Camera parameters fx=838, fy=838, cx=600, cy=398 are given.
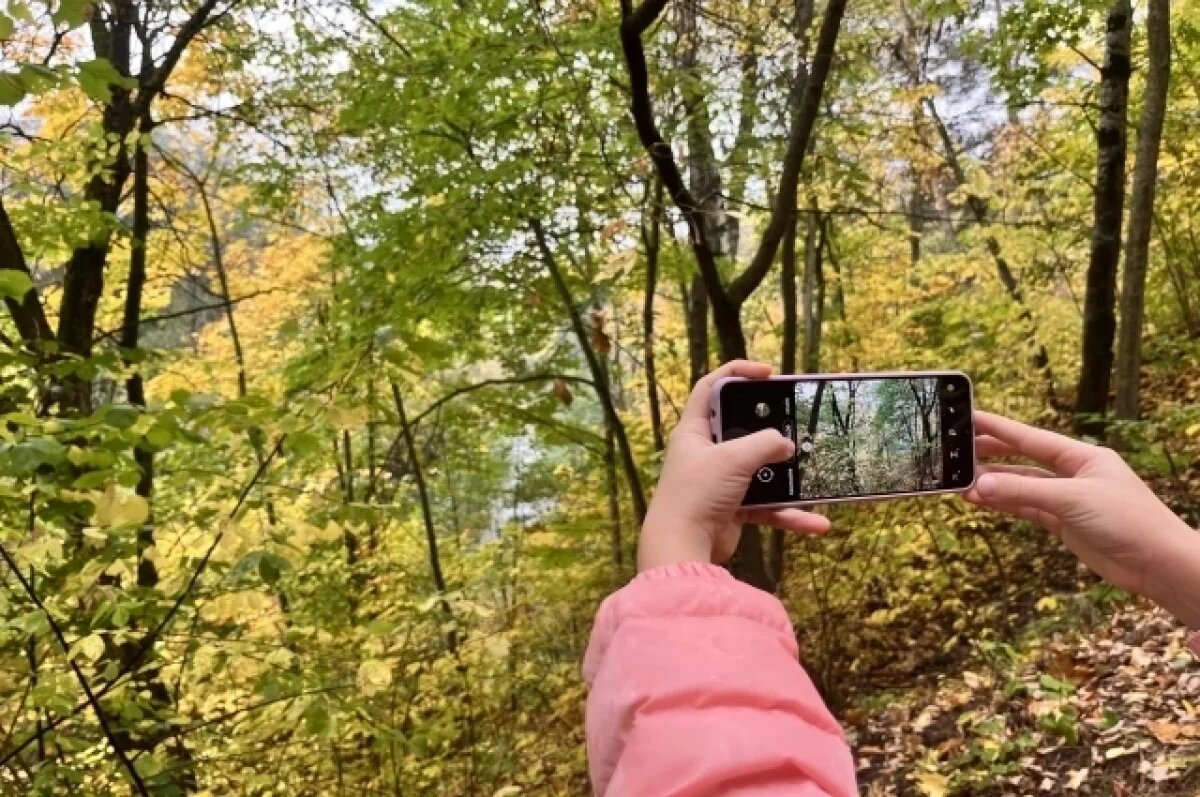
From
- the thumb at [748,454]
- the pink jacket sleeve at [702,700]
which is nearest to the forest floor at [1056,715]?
the thumb at [748,454]

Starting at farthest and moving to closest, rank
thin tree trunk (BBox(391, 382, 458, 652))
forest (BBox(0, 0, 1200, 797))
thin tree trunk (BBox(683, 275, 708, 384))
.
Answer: thin tree trunk (BBox(683, 275, 708, 384)) < thin tree trunk (BBox(391, 382, 458, 652)) < forest (BBox(0, 0, 1200, 797))

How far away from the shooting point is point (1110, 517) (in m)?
1.21

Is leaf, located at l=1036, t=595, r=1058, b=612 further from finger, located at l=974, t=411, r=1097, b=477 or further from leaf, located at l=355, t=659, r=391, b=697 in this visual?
finger, located at l=974, t=411, r=1097, b=477

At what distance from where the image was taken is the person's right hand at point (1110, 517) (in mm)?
1176

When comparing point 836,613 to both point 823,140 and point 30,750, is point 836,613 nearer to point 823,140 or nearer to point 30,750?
point 823,140

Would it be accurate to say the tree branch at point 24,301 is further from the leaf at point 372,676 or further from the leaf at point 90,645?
the leaf at point 372,676

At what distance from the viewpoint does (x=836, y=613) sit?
250 inches

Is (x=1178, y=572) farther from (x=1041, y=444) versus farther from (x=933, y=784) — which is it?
(x=933, y=784)

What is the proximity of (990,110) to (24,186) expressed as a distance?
10.6 metres

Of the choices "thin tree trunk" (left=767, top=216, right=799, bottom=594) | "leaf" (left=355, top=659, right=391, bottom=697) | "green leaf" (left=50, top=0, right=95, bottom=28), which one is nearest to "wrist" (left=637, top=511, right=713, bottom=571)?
"green leaf" (left=50, top=0, right=95, bottom=28)

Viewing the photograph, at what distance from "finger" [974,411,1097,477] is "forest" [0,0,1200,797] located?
126 mm

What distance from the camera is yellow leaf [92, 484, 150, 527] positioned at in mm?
1946

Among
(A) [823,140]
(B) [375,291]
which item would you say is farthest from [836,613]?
(B) [375,291]

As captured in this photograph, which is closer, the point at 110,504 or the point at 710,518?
the point at 710,518
